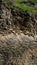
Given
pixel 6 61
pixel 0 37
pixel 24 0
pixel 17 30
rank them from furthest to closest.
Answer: pixel 24 0 < pixel 17 30 < pixel 0 37 < pixel 6 61

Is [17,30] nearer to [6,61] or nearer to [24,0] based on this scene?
[6,61]

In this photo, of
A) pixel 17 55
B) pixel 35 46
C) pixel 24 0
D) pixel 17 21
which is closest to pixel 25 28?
pixel 17 21

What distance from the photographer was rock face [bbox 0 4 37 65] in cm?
1314

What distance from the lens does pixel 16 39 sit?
14172 mm

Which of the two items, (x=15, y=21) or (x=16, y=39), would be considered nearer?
(x=16, y=39)

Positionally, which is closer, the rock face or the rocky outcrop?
the rock face

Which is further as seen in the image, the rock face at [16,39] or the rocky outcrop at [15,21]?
the rocky outcrop at [15,21]

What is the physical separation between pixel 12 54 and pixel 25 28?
3096mm

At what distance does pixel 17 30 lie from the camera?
15.3 meters

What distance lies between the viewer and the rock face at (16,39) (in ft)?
43.1

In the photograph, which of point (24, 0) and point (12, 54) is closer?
point (12, 54)

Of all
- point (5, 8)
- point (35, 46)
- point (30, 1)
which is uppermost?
point (5, 8)

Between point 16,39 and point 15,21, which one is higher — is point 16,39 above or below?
below

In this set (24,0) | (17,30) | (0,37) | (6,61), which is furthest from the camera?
(24,0)
